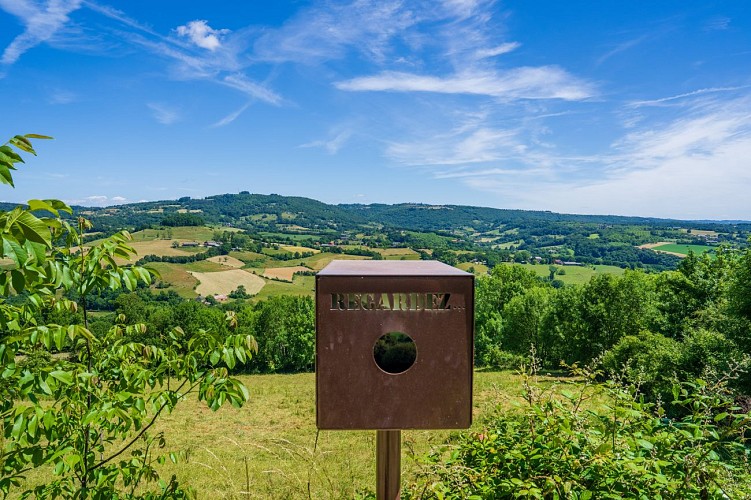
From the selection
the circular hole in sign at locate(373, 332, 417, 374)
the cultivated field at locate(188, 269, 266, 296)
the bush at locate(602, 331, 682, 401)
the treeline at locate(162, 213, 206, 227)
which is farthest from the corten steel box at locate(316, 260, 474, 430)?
the treeline at locate(162, 213, 206, 227)

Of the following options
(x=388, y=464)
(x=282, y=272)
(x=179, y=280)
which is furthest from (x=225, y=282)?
(x=388, y=464)

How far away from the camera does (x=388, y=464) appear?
2.04 meters

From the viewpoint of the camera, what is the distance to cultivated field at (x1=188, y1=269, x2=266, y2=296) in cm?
8174

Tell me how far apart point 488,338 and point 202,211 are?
183 metres

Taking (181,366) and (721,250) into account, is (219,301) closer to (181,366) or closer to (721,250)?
(721,250)

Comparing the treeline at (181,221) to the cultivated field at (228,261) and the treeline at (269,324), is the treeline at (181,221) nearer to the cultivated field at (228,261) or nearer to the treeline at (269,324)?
the cultivated field at (228,261)

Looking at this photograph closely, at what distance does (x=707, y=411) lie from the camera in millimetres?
2191

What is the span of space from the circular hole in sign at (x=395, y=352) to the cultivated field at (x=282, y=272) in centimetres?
9194

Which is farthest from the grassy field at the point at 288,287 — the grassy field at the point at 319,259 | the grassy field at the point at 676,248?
the grassy field at the point at 676,248

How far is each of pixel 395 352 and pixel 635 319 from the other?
3045 cm

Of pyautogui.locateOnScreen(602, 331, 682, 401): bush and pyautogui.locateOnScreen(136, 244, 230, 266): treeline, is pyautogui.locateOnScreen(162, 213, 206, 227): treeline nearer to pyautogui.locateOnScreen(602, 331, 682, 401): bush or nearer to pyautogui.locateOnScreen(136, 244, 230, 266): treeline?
pyautogui.locateOnScreen(136, 244, 230, 266): treeline

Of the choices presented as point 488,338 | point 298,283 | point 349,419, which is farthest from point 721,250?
point 298,283

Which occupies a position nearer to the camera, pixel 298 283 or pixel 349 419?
pixel 349 419

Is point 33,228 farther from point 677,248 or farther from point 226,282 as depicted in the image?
point 677,248
